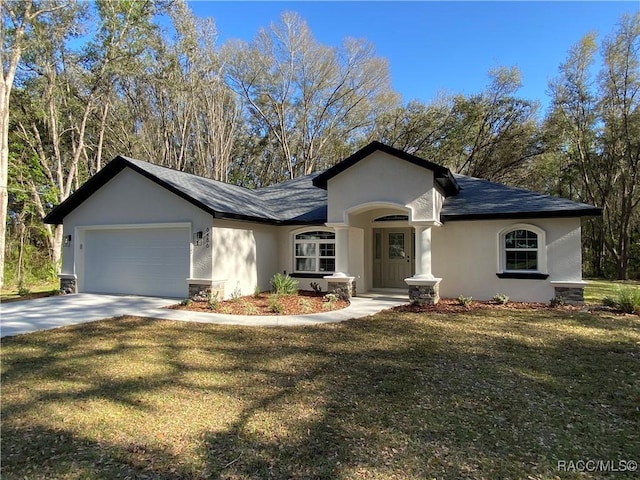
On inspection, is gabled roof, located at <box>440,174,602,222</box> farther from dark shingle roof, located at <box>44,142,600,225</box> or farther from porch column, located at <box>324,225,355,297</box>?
porch column, located at <box>324,225,355,297</box>

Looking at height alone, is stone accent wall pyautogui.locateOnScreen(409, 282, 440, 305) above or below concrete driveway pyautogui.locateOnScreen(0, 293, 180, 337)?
above

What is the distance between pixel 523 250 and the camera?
10.8 meters

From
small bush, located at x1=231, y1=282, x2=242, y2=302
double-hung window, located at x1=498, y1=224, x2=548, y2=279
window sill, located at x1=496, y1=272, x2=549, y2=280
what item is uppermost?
double-hung window, located at x1=498, y1=224, x2=548, y2=279

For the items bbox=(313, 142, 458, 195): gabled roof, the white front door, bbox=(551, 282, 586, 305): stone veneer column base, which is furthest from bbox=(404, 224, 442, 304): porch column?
bbox=(551, 282, 586, 305): stone veneer column base

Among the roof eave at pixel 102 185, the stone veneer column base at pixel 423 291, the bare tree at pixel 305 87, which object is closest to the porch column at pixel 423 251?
the stone veneer column base at pixel 423 291

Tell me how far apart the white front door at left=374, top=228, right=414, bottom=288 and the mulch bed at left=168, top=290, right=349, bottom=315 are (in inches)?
132

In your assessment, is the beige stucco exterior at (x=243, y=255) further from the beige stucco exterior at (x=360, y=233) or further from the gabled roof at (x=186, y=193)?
the gabled roof at (x=186, y=193)

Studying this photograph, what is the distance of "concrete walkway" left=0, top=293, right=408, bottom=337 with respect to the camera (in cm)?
796

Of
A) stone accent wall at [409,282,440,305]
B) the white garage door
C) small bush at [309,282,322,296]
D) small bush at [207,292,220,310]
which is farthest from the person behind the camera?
small bush at [309,282,322,296]

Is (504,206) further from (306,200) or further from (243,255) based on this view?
(243,255)

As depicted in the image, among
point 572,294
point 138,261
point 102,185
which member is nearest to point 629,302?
point 572,294

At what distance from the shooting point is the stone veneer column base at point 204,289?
414 inches

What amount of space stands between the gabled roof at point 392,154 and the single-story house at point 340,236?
0.13 feet

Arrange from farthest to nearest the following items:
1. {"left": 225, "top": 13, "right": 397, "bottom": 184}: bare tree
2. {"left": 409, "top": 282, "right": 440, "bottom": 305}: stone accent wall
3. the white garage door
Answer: {"left": 225, "top": 13, "right": 397, "bottom": 184}: bare tree → the white garage door → {"left": 409, "top": 282, "right": 440, "bottom": 305}: stone accent wall
